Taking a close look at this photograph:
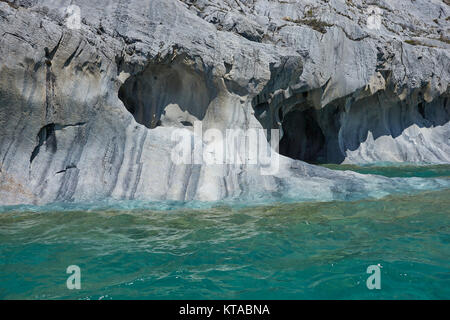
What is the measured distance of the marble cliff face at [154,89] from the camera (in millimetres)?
9469

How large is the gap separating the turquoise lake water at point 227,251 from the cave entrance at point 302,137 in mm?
14065

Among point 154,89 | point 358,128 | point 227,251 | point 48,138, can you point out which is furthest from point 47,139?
point 358,128

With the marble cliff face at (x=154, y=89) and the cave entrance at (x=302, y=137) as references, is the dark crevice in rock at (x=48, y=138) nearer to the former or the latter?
the marble cliff face at (x=154, y=89)

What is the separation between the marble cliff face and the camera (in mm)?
9469

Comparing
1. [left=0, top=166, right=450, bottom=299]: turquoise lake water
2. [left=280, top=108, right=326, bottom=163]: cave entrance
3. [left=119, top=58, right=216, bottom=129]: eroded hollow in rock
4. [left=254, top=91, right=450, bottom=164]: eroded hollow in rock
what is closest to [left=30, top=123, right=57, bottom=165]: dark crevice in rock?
[left=0, top=166, right=450, bottom=299]: turquoise lake water

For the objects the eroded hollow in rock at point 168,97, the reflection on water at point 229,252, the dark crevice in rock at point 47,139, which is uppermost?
the eroded hollow in rock at point 168,97

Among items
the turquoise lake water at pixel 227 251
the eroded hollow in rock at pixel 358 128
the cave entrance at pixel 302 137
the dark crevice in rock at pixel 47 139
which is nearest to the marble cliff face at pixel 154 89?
the dark crevice in rock at pixel 47 139

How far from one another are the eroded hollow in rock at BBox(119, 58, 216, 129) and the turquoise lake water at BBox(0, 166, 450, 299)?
4.49 metres

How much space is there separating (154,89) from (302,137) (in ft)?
43.1

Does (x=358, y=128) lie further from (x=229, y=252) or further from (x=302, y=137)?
(x=229, y=252)

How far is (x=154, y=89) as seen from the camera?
508 inches

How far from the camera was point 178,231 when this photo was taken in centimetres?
735

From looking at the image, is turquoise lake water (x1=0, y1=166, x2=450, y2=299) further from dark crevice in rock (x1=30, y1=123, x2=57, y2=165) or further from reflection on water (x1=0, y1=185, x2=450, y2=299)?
dark crevice in rock (x1=30, y1=123, x2=57, y2=165)
